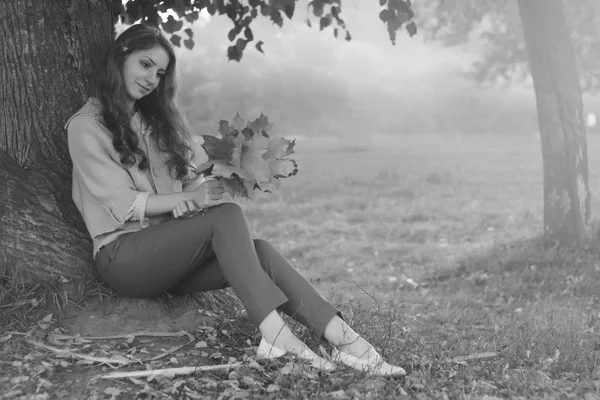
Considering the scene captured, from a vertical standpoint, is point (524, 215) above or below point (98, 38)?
below

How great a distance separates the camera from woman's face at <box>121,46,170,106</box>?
11.2 ft

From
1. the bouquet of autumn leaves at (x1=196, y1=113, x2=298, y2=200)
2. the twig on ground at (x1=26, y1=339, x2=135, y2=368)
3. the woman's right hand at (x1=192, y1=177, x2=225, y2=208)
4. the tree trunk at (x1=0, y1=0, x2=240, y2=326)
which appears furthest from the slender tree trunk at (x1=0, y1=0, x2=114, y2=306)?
the bouquet of autumn leaves at (x1=196, y1=113, x2=298, y2=200)

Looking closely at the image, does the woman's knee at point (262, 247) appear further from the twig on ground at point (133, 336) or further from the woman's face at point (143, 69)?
the woman's face at point (143, 69)

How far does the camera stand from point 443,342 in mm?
4129

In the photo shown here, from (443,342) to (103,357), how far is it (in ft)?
6.37

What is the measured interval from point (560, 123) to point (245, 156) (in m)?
4.33

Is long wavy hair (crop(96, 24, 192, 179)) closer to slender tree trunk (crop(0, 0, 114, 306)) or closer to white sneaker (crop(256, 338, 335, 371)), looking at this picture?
slender tree trunk (crop(0, 0, 114, 306))

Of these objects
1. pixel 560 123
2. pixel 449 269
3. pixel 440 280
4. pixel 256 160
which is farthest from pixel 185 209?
pixel 560 123

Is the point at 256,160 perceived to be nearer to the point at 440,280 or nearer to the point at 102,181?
the point at 102,181

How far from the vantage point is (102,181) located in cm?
321

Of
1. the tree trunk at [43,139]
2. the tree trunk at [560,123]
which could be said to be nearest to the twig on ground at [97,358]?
the tree trunk at [43,139]

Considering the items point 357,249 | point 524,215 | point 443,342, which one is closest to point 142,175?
point 443,342

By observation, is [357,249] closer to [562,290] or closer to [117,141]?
[562,290]

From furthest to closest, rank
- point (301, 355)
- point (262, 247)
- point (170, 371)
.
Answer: point (262, 247) < point (301, 355) < point (170, 371)
